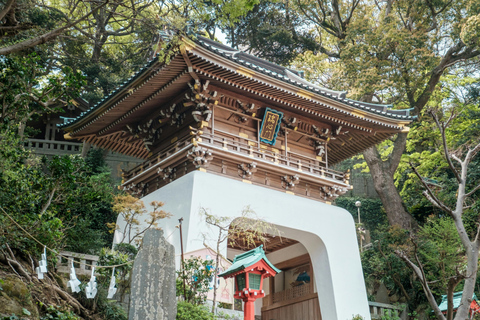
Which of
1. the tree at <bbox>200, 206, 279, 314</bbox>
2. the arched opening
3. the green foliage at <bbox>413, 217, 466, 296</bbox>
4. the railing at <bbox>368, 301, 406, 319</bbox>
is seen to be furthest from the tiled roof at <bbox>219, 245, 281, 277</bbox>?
the green foliage at <bbox>413, 217, 466, 296</bbox>

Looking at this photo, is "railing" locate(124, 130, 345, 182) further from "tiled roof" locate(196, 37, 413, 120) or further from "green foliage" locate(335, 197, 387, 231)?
"green foliage" locate(335, 197, 387, 231)

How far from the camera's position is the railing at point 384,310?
1485 cm

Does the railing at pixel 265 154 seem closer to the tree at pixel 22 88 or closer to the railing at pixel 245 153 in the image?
the railing at pixel 245 153

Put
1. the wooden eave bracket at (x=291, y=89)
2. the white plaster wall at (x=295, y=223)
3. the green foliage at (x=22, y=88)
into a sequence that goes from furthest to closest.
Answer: the white plaster wall at (x=295, y=223) → the wooden eave bracket at (x=291, y=89) → the green foliage at (x=22, y=88)

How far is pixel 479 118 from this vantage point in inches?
781

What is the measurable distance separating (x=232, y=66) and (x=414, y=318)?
9.45 meters

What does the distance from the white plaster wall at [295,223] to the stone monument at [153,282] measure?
520cm

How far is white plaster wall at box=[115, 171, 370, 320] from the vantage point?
12578mm

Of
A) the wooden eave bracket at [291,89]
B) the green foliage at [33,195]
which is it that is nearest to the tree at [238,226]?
the green foliage at [33,195]

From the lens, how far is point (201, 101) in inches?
532

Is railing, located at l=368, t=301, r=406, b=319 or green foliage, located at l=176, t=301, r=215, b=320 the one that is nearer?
green foliage, located at l=176, t=301, r=215, b=320

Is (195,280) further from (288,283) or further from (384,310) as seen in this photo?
(384,310)

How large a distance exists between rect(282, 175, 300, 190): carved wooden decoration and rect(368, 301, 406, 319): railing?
4265mm

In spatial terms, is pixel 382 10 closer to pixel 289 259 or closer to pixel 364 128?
pixel 364 128
